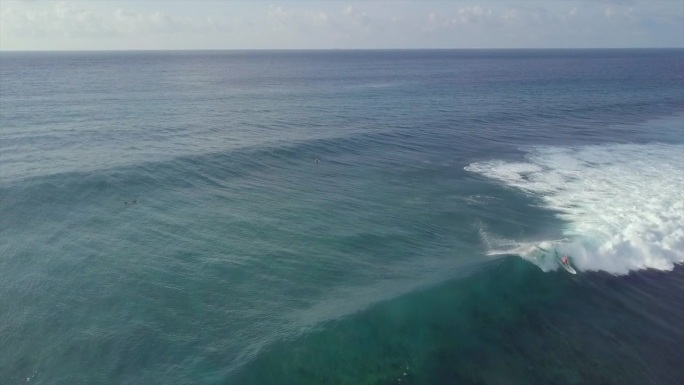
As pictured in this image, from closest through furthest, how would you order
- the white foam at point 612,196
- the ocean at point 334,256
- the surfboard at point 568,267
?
the ocean at point 334,256 < the surfboard at point 568,267 < the white foam at point 612,196

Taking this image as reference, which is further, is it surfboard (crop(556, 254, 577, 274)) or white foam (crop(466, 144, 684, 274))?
white foam (crop(466, 144, 684, 274))

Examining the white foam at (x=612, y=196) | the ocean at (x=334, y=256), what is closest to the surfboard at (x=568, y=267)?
the ocean at (x=334, y=256)

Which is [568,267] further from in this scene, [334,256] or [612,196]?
[334,256]

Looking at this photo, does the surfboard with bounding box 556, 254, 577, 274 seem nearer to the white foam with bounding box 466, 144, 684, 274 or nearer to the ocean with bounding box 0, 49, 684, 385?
the ocean with bounding box 0, 49, 684, 385

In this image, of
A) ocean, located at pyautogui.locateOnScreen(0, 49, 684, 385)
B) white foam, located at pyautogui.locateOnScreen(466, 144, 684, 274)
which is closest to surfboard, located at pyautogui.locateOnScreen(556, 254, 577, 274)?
ocean, located at pyautogui.locateOnScreen(0, 49, 684, 385)

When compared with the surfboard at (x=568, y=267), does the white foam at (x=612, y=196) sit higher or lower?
higher

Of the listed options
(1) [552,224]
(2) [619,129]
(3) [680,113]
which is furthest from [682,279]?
(3) [680,113]

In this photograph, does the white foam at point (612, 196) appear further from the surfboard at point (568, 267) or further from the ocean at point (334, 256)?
the surfboard at point (568, 267)
